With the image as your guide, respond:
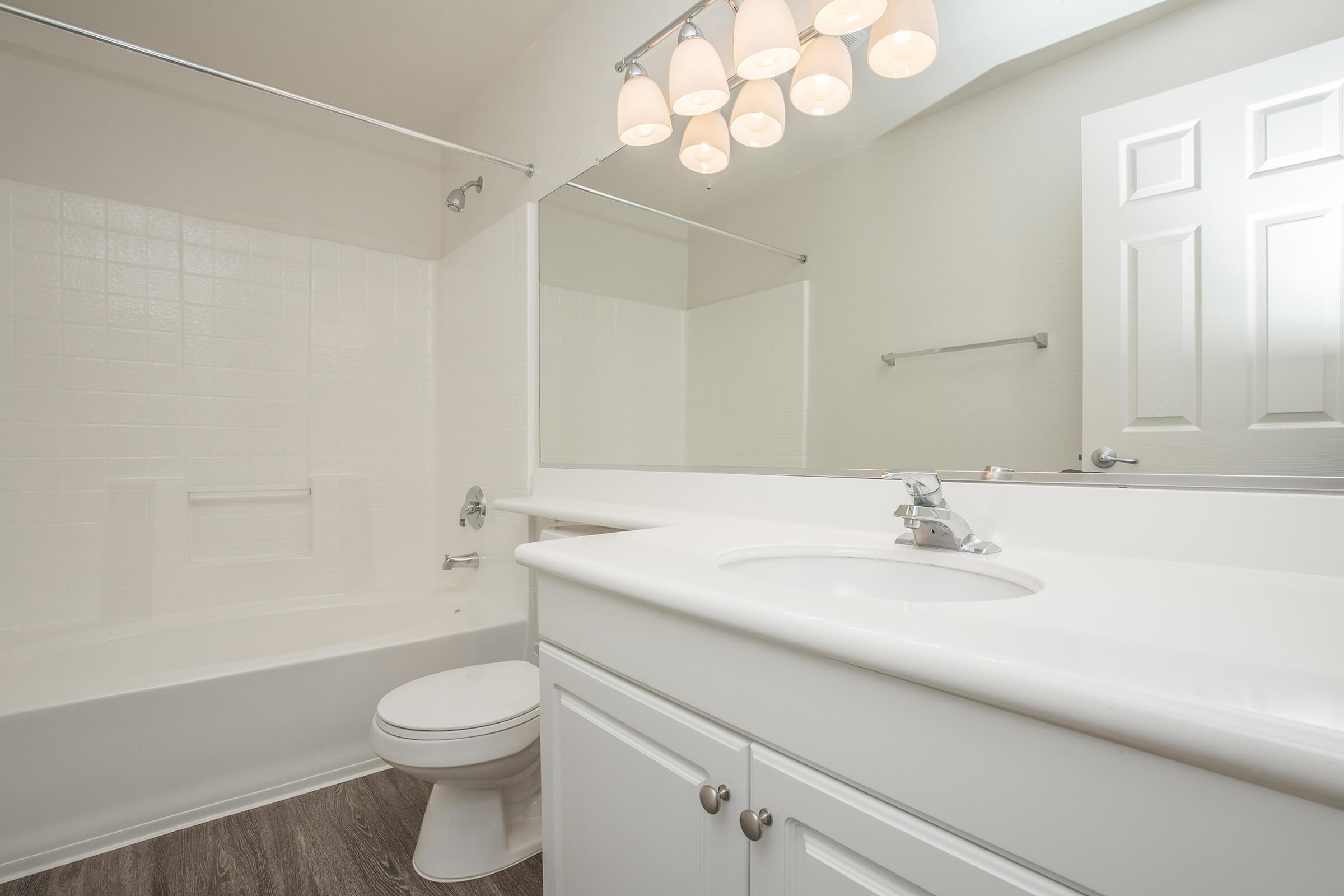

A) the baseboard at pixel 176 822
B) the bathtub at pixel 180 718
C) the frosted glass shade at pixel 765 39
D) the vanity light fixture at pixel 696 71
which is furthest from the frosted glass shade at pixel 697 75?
the baseboard at pixel 176 822

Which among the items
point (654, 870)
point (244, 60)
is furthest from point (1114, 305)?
point (244, 60)

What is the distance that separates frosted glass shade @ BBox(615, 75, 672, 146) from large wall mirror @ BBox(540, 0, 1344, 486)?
128mm

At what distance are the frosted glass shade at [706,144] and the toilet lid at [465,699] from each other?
1.27 metres

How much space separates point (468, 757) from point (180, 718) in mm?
854

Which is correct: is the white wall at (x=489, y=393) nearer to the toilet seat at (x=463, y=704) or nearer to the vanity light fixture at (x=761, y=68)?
the toilet seat at (x=463, y=704)

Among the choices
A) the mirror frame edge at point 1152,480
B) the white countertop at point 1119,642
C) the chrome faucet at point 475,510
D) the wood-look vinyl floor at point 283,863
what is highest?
the mirror frame edge at point 1152,480

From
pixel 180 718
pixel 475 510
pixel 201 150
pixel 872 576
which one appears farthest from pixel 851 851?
pixel 201 150

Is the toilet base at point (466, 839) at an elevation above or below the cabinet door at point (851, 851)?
below

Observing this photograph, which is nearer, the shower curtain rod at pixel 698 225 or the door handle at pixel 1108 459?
the door handle at pixel 1108 459

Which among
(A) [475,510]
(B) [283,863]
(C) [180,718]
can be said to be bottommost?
(B) [283,863]

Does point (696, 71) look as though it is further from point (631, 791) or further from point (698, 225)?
point (631, 791)

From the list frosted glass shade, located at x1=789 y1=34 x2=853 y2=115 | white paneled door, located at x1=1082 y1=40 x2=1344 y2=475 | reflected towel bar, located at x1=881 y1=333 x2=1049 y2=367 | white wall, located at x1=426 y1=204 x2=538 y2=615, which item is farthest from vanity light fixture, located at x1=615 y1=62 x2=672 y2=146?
white paneled door, located at x1=1082 y1=40 x2=1344 y2=475

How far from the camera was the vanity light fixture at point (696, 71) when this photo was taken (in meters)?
1.41

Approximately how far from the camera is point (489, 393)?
94.0 inches
